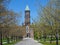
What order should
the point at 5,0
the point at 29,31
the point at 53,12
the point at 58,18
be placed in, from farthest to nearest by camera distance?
1. the point at 29,31
2. the point at 53,12
3. the point at 58,18
4. the point at 5,0

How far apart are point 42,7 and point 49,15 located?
1496 mm

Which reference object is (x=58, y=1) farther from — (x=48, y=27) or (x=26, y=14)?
(x=26, y=14)

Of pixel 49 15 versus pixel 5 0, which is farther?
pixel 49 15

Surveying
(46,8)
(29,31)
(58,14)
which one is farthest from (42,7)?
(29,31)

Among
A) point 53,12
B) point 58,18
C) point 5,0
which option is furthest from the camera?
point 53,12

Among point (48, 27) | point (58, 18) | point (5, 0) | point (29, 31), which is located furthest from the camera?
point (29, 31)

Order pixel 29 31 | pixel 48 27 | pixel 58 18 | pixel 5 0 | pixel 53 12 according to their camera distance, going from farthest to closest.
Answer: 1. pixel 29 31
2. pixel 48 27
3. pixel 53 12
4. pixel 58 18
5. pixel 5 0

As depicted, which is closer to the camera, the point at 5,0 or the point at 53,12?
the point at 5,0

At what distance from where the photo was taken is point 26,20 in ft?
541

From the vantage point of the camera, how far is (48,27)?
3127 centimetres

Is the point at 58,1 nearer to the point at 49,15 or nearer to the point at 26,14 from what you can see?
the point at 49,15

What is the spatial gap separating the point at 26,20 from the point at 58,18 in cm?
14496

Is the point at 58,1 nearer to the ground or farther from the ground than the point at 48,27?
farther from the ground

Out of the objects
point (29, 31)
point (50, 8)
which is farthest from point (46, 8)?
point (29, 31)
